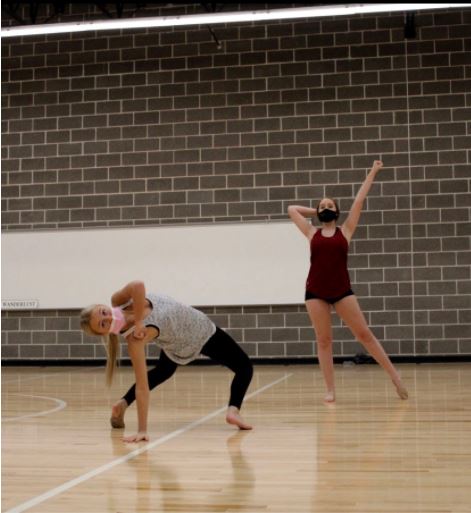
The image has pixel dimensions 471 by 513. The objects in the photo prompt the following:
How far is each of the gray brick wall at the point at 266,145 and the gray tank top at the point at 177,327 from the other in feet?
19.2

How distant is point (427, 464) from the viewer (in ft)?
10.1

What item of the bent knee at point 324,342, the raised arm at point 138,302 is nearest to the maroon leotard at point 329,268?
the bent knee at point 324,342

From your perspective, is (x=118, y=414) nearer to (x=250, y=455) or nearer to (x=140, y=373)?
(x=140, y=373)

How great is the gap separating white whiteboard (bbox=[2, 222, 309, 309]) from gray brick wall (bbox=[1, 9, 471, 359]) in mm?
177

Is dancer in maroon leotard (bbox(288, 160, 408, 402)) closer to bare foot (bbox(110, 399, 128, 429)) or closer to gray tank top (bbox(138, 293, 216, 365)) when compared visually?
gray tank top (bbox(138, 293, 216, 365))

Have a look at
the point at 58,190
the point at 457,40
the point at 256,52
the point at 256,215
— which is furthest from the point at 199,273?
the point at 457,40

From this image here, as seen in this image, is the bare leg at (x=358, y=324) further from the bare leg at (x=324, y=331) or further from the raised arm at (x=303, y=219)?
the raised arm at (x=303, y=219)

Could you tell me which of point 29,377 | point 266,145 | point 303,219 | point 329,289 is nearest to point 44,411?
point 329,289

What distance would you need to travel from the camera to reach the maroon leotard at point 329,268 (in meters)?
5.43

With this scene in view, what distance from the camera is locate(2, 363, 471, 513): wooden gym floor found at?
2504 millimetres

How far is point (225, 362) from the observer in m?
4.22

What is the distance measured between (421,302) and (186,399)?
14.7 feet

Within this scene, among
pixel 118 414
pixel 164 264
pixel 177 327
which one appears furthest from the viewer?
pixel 164 264

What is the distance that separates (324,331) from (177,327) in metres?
1.79
